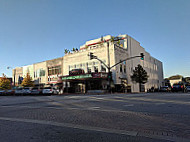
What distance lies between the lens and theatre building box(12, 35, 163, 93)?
3762 cm

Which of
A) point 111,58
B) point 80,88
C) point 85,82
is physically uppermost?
point 111,58

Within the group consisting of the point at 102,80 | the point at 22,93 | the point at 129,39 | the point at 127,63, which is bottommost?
the point at 22,93

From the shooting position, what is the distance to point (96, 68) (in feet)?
134

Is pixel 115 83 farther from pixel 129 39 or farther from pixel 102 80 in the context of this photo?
pixel 129 39

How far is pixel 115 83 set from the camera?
37531 mm

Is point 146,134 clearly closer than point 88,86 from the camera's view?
Yes

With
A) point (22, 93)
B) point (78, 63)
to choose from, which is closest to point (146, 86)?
point (78, 63)

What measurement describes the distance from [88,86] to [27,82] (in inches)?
978

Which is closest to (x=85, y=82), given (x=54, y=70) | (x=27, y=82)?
(x=54, y=70)

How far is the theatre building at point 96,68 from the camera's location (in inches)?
1481

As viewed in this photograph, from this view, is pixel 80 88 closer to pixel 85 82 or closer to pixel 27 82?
pixel 85 82

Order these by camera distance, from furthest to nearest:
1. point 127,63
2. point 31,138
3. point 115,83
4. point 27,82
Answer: point 27,82
point 127,63
point 115,83
point 31,138

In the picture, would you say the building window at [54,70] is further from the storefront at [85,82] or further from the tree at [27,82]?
the tree at [27,82]

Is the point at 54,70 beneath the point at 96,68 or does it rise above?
above
